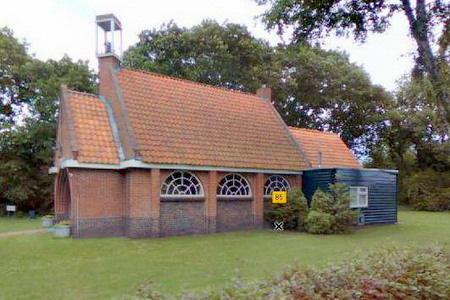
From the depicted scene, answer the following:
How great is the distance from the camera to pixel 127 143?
1847cm

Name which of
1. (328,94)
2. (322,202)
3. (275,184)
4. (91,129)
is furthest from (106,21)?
(328,94)

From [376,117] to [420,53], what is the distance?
30179 millimetres

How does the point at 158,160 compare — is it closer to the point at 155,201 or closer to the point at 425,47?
the point at 155,201

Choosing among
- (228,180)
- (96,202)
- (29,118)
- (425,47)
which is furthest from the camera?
(29,118)

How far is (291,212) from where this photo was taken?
2095 centimetres

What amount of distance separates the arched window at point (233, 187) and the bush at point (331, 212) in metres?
2.91

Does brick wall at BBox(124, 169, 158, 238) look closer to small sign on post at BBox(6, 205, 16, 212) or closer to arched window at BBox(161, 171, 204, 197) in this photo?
arched window at BBox(161, 171, 204, 197)

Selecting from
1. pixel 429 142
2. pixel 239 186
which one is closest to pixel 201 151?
pixel 239 186

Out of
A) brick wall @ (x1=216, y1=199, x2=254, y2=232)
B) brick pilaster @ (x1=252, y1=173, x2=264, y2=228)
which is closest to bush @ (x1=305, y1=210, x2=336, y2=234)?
brick pilaster @ (x1=252, y1=173, x2=264, y2=228)

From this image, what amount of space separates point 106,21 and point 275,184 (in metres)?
10.3

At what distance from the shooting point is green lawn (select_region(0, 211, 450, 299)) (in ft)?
30.6

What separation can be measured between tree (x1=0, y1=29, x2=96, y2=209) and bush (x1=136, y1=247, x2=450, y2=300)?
30389mm

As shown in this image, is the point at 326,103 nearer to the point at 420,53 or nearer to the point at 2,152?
the point at 2,152

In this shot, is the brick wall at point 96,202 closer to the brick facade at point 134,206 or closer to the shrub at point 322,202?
the brick facade at point 134,206
